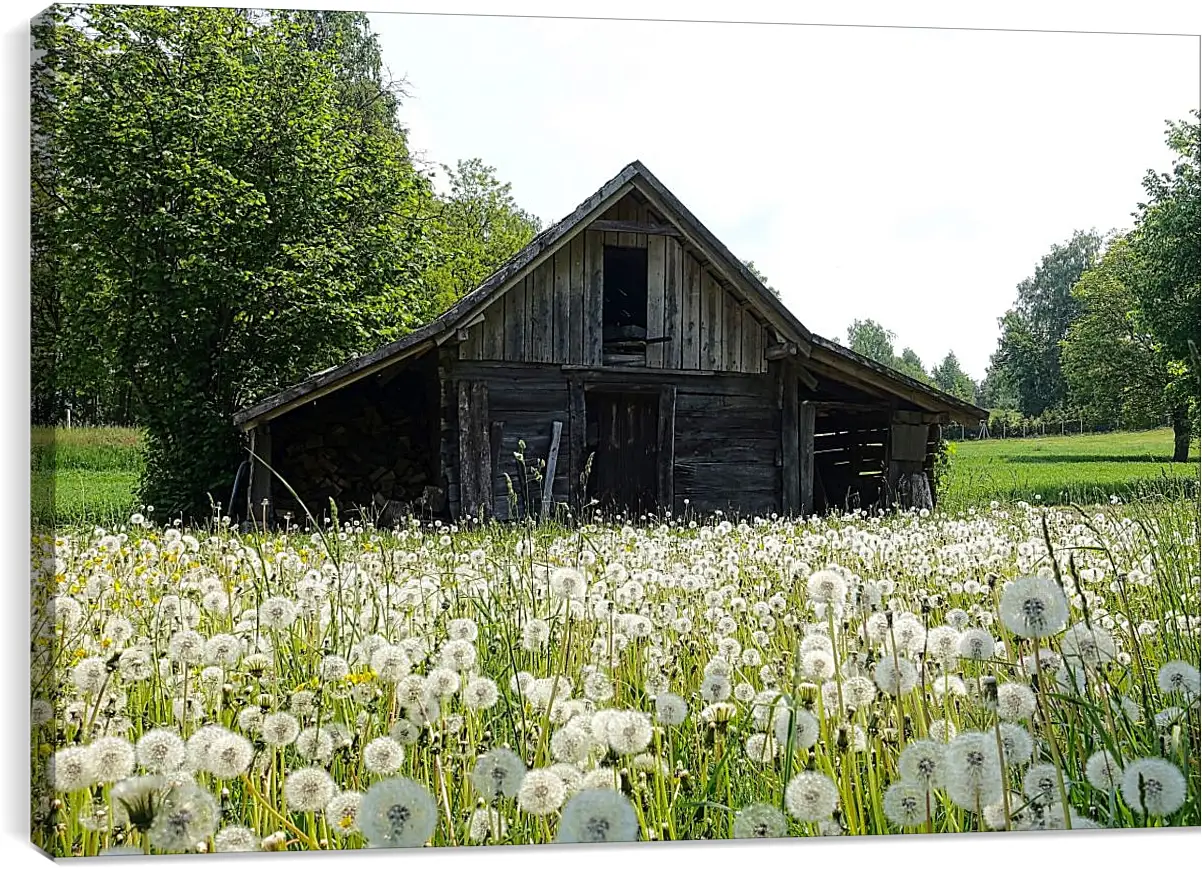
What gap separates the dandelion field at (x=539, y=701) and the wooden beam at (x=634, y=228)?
99 cm

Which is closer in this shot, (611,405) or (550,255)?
(550,255)

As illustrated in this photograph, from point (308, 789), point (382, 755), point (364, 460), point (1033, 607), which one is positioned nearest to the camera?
point (308, 789)

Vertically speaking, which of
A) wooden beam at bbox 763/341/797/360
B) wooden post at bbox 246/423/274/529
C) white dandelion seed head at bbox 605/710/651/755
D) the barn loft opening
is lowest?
white dandelion seed head at bbox 605/710/651/755

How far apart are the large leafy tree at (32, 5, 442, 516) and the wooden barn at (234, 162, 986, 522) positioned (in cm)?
17

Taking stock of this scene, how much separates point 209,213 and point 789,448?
204 cm

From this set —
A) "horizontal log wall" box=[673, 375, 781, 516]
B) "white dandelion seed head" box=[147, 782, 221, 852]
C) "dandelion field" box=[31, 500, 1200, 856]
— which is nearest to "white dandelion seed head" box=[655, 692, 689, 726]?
"dandelion field" box=[31, 500, 1200, 856]

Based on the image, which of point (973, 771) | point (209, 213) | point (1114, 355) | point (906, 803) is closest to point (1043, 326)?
point (1114, 355)

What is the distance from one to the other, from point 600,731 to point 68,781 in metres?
1.36

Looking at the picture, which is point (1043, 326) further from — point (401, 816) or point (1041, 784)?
point (401, 816)

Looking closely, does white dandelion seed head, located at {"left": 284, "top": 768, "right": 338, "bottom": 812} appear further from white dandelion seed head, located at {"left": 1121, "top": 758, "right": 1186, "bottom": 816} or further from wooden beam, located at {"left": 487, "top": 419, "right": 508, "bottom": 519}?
white dandelion seed head, located at {"left": 1121, "top": 758, "right": 1186, "bottom": 816}

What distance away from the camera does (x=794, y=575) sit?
3898 mm

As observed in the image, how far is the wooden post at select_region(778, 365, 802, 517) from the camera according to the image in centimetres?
427

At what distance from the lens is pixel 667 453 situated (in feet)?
14.0

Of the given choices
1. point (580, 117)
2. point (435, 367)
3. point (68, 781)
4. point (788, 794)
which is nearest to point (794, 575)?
point (788, 794)
